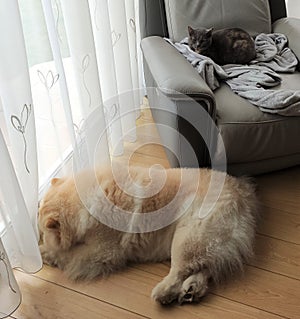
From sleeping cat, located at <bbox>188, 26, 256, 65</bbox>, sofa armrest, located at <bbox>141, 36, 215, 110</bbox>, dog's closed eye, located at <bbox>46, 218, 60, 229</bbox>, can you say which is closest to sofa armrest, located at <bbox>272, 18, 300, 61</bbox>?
sleeping cat, located at <bbox>188, 26, 256, 65</bbox>

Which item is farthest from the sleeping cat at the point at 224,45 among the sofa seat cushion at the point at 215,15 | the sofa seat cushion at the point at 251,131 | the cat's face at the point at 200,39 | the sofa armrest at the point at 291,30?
the sofa seat cushion at the point at 251,131

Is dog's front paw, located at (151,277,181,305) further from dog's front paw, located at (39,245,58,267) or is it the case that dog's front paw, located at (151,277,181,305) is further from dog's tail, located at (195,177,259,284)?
dog's front paw, located at (39,245,58,267)

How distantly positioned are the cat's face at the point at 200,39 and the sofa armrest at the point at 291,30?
1.44 ft

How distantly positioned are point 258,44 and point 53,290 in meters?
1.56

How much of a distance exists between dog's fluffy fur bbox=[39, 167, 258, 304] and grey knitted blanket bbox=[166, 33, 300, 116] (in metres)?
0.43

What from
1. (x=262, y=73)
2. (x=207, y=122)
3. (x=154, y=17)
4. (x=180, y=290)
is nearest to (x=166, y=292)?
(x=180, y=290)

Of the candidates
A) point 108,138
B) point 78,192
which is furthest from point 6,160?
point 108,138

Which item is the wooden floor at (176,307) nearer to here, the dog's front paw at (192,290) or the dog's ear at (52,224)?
the dog's front paw at (192,290)

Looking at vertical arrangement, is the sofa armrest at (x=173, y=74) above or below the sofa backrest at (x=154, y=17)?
below

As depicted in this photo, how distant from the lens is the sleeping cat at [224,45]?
2006 millimetres

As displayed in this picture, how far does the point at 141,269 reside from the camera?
1.54 metres

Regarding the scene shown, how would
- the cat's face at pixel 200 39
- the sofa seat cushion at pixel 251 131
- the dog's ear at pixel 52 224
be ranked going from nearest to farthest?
the dog's ear at pixel 52 224, the sofa seat cushion at pixel 251 131, the cat's face at pixel 200 39

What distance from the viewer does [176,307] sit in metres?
1.39

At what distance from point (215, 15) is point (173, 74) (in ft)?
2.37
